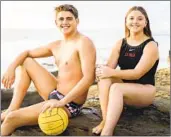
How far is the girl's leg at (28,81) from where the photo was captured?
12.2 feet

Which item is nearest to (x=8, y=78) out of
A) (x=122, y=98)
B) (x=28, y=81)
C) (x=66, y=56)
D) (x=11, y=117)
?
(x=28, y=81)

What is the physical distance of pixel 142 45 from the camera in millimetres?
3592

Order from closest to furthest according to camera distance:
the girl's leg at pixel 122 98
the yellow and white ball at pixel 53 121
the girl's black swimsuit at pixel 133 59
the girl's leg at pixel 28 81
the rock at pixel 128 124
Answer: the girl's leg at pixel 122 98, the yellow and white ball at pixel 53 121, the rock at pixel 128 124, the girl's black swimsuit at pixel 133 59, the girl's leg at pixel 28 81

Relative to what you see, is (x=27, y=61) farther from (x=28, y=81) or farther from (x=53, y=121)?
(x=53, y=121)

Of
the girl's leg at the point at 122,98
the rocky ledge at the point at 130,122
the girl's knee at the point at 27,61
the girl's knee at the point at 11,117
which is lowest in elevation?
the rocky ledge at the point at 130,122

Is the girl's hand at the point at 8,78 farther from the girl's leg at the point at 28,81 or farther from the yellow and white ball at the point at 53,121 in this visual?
the yellow and white ball at the point at 53,121

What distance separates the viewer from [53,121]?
3.29 m

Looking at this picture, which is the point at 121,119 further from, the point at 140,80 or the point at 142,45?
the point at 142,45

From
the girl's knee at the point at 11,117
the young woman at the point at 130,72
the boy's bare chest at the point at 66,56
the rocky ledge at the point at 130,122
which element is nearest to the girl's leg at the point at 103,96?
the young woman at the point at 130,72

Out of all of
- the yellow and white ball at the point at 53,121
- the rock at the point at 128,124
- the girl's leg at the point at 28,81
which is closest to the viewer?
the yellow and white ball at the point at 53,121

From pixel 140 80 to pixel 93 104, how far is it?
999mm

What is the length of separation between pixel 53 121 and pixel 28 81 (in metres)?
0.68

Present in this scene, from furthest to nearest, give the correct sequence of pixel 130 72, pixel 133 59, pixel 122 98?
pixel 133 59 < pixel 130 72 < pixel 122 98

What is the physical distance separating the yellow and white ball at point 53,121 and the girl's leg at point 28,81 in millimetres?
466
